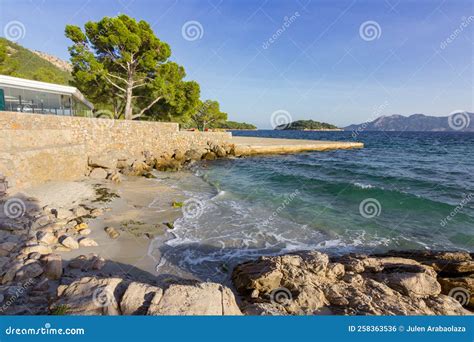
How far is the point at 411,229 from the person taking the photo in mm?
9594

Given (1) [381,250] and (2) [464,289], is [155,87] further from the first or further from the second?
(2) [464,289]

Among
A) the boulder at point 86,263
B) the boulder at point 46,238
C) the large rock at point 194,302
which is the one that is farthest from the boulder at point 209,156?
the large rock at point 194,302

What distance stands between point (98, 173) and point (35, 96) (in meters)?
8.17

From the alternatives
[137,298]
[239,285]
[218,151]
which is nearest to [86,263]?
[137,298]

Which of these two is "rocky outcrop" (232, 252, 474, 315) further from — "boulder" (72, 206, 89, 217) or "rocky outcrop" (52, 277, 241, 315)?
"boulder" (72, 206, 89, 217)

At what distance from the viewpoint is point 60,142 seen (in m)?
15.6

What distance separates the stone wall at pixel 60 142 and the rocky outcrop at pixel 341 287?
11.0 m

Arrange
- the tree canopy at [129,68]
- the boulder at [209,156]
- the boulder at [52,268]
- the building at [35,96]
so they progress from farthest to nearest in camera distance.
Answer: the boulder at [209,156], the tree canopy at [129,68], the building at [35,96], the boulder at [52,268]

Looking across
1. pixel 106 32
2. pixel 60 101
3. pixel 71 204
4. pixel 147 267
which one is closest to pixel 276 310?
pixel 147 267

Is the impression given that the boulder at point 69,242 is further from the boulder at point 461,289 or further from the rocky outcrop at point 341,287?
the boulder at point 461,289

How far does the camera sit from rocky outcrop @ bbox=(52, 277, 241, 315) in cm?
346

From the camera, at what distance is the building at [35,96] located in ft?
52.3

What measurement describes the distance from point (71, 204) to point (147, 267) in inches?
239

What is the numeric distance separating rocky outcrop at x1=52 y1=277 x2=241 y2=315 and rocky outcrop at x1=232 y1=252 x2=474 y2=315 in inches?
29.7
